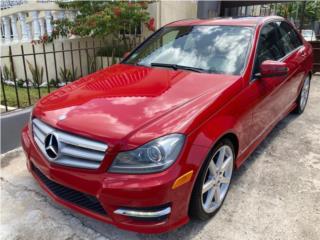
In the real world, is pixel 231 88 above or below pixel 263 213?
above

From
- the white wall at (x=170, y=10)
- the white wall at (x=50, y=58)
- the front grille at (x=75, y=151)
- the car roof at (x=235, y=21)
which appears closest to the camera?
the front grille at (x=75, y=151)

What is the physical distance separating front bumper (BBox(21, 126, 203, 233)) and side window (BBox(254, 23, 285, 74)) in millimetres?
1562

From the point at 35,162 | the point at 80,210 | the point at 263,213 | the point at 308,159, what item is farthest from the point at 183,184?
the point at 308,159

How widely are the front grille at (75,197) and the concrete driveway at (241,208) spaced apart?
A: 0.35 metres

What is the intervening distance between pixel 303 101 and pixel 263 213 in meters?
2.98

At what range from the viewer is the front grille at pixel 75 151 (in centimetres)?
206

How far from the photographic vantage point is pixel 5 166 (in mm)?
3479

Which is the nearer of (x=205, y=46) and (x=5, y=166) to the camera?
(x=205, y=46)

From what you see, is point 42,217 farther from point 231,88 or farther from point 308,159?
point 308,159

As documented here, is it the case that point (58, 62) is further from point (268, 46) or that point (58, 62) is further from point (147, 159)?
point (147, 159)

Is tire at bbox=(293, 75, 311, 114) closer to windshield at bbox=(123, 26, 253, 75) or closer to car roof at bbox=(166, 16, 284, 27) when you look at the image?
car roof at bbox=(166, 16, 284, 27)

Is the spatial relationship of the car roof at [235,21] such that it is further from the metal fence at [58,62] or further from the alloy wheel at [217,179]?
the metal fence at [58,62]

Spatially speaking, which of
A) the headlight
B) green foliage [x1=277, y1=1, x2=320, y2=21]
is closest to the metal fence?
the headlight

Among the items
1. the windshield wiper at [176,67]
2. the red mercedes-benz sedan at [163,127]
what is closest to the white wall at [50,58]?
the red mercedes-benz sedan at [163,127]
